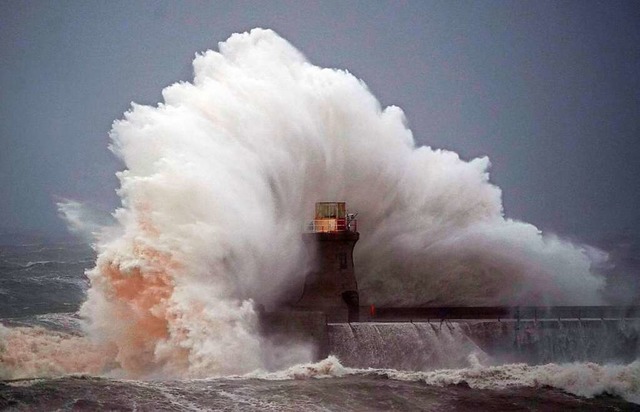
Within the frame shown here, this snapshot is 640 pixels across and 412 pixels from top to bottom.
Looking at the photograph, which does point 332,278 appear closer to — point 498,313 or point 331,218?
point 331,218

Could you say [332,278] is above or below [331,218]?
below

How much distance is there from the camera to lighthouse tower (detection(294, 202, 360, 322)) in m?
27.5

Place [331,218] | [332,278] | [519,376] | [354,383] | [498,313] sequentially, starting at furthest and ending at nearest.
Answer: [498,313] → [331,218] → [332,278] → [519,376] → [354,383]

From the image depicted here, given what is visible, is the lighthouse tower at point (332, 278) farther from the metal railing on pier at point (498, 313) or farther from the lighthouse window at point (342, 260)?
the metal railing on pier at point (498, 313)

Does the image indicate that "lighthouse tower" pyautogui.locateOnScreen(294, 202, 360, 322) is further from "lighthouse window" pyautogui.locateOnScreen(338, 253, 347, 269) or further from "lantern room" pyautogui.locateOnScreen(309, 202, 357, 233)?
"lantern room" pyautogui.locateOnScreen(309, 202, 357, 233)

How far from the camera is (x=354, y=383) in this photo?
22.8 meters

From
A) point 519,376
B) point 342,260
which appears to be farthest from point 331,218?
point 519,376

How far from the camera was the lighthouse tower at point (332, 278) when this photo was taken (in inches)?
1081

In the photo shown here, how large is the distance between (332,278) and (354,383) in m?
5.35

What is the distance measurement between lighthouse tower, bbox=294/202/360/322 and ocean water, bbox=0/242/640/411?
193 centimetres

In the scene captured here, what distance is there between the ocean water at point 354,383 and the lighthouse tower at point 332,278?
6.34 feet

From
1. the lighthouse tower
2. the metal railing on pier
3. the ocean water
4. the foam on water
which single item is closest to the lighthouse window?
the lighthouse tower

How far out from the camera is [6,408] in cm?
1838

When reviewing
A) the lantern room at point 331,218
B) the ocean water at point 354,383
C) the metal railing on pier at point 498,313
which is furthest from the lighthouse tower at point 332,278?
the ocean water at point 354,383
